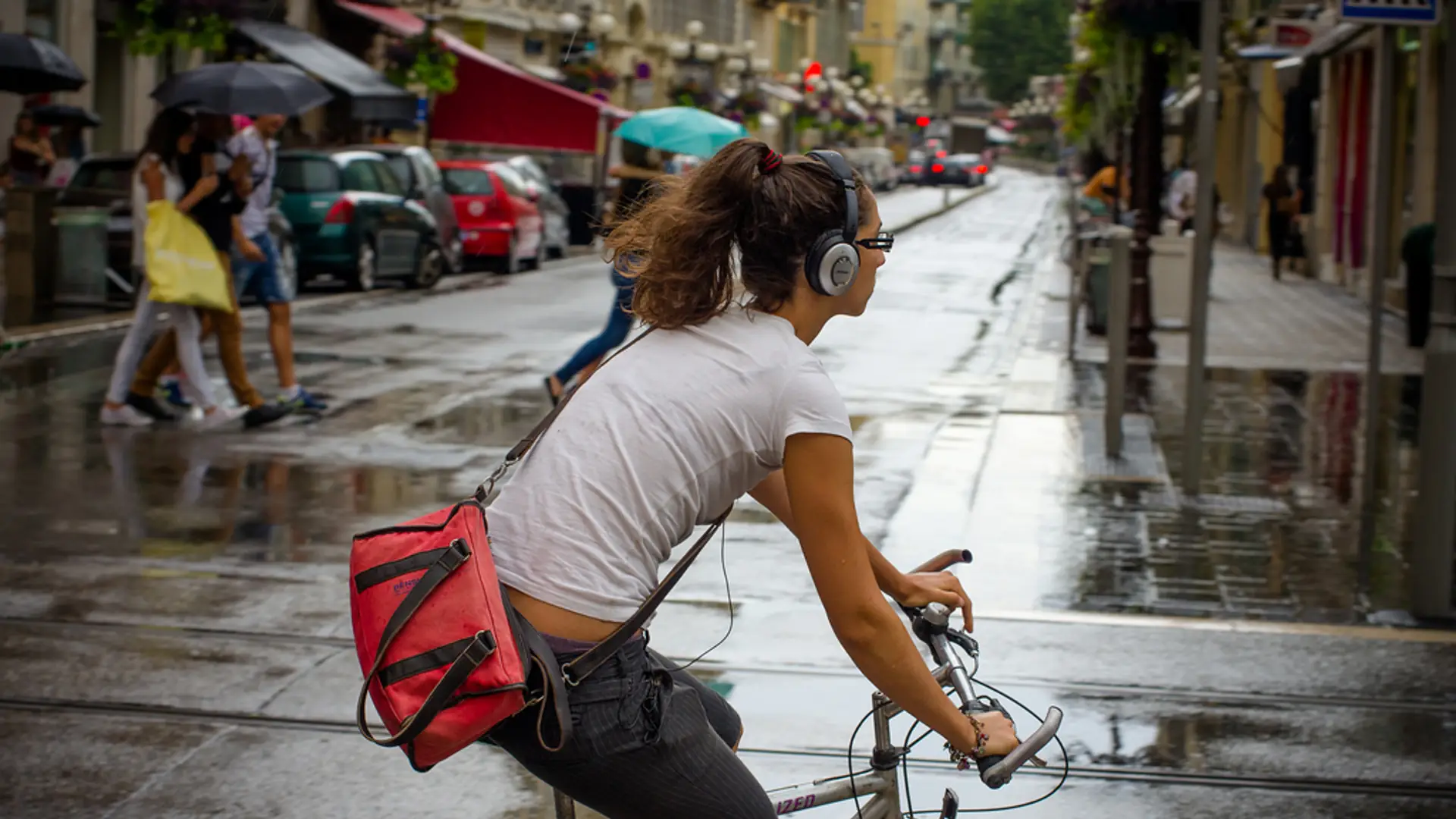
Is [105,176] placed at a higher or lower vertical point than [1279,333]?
higher

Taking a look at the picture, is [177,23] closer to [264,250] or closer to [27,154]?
[27,154]

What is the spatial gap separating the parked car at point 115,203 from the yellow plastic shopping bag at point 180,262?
19.2 ft

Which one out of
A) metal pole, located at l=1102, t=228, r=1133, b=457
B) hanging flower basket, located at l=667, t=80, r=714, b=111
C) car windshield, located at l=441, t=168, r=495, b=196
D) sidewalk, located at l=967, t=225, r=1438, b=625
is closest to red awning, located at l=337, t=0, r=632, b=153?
car windshield, located at l=441, t=168, r=495, b=196

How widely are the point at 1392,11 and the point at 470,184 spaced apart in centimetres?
1824

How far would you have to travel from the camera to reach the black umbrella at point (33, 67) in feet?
57.8

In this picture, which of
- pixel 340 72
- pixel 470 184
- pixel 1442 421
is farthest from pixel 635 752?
pixel 340 72

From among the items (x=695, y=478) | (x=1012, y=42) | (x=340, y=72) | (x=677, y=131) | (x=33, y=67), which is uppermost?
(x=1012, y=42)

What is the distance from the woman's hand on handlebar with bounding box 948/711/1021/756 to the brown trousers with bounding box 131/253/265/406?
29.0 feet

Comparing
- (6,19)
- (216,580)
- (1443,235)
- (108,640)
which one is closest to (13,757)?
(108,640)

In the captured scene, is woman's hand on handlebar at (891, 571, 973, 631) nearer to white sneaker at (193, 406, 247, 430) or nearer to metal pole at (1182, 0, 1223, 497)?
metal pole at (1182, 0, 1223, 497)

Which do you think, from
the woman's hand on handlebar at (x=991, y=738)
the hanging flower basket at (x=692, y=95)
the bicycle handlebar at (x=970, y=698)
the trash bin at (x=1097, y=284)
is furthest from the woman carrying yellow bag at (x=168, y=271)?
the hanging flower basket at (x=692, y=95)

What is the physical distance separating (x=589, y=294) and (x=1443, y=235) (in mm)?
16022

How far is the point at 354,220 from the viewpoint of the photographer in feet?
69.9

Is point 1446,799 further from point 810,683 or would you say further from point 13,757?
point 13,757
